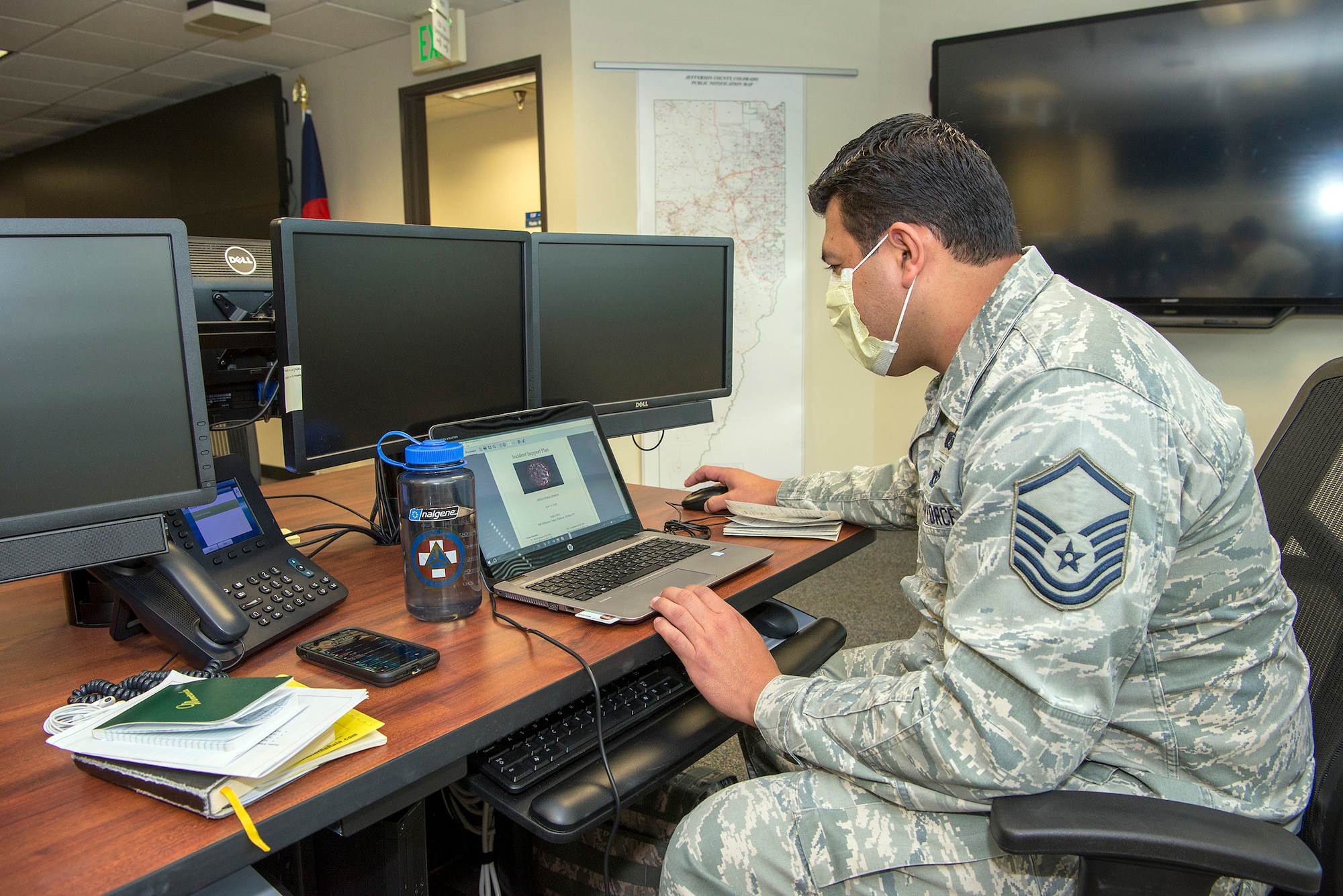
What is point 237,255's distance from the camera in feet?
4.88

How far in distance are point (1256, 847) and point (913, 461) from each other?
0.72 metres

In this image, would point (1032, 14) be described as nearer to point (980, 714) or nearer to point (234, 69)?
point (980, 714)

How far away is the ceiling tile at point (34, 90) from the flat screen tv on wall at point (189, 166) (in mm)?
476

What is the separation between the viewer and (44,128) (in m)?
6.46

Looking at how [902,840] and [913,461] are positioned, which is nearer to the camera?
[902,840]

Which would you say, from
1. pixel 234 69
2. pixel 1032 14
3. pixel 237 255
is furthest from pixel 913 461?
pixel 234 69

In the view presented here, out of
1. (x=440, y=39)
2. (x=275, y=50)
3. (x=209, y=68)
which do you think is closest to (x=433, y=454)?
(x=440, y=39)

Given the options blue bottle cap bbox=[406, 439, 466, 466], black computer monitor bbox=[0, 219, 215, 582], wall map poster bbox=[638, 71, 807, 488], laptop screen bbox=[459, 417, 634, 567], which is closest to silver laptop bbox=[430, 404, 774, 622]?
laptop screen bbox=[459, 417, 634, 567]

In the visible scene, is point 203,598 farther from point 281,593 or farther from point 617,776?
point 617,776

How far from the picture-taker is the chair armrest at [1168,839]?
69 cm

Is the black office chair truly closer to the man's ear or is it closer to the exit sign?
the man's ear

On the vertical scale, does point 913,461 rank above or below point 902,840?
above

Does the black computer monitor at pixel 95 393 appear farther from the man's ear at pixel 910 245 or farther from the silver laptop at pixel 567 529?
the man's ear at pixel 910 245

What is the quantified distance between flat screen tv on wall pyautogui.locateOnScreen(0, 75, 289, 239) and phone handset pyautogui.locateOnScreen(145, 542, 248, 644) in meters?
4.16
